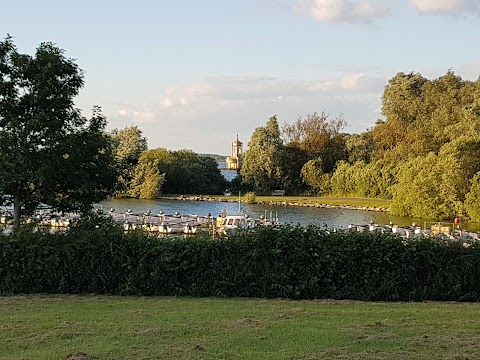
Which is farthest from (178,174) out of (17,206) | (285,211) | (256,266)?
(256,266)

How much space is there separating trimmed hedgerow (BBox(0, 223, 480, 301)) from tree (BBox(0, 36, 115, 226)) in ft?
9.01

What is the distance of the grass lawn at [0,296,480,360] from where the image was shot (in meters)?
6.65

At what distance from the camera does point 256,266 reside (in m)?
13.2

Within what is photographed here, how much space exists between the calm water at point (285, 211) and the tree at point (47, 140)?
104ft

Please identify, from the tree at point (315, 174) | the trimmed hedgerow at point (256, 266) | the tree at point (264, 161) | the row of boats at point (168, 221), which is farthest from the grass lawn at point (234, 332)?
the tree at point (264, 161)

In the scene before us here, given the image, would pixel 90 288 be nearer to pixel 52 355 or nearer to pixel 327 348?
pixel 52 355

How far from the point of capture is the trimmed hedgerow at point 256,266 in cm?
1305

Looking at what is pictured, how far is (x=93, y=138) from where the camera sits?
1675cm

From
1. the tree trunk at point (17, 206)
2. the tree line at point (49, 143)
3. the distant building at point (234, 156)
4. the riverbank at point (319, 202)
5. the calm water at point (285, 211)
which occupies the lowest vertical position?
the calm water at point (285, 211)

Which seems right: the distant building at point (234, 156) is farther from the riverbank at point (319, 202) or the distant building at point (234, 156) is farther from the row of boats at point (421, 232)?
the row of boats at point (421, 232)

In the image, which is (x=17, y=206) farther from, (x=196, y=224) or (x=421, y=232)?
(x=196, y=224)

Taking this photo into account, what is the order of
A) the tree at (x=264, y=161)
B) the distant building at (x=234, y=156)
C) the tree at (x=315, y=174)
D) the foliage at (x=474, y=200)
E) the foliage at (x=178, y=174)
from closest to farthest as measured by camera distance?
the foliage at (x=474, y=200) < the foliage at (x=178, y=174) < the tree at (x=315, y=174) < the tree at (x=264, y=161) < the distant building at (x=234, y=156)

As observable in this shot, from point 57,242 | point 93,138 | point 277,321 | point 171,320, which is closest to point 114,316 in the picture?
point 171,320

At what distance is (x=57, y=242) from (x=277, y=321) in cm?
661
